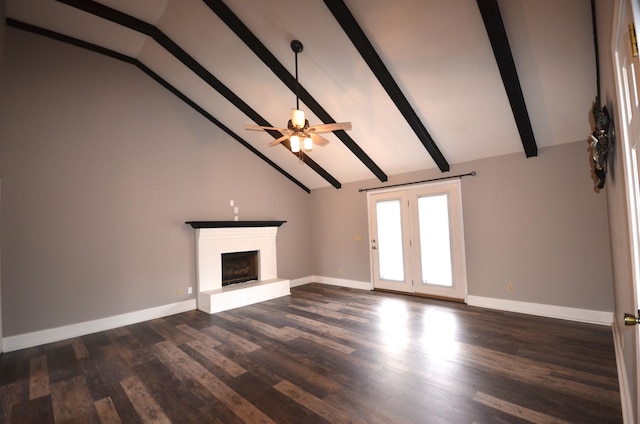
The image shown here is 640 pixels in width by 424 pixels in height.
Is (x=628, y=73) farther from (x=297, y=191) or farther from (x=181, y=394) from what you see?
(x=297, y=191)

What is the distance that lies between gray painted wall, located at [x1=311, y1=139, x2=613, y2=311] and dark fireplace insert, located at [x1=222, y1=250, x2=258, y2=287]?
3751 mm

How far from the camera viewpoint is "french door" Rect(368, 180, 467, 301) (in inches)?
186

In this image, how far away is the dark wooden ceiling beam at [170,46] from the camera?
3.34 metres

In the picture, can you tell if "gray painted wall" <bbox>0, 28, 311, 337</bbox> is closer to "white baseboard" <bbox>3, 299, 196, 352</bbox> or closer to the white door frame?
"white baseboard" <bbox>3, 299, 196, 352</bbox>

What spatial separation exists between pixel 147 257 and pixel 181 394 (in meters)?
2.68

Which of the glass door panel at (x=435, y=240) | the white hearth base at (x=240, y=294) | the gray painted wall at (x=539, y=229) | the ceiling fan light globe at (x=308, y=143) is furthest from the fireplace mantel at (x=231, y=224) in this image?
the gray painted wall at (x=539, y=229)

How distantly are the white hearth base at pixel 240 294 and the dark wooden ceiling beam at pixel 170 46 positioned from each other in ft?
8.76

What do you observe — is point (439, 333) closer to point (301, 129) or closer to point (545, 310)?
point (545, 310)

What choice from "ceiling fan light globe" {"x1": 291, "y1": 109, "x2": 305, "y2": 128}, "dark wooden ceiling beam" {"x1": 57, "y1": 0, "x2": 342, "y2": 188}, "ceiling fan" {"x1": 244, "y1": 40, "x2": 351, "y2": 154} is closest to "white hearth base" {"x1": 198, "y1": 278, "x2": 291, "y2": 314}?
"dark wooden ceiling beam" {"x1": 57, "y1": 0, "x2": 342, "y2": 188}

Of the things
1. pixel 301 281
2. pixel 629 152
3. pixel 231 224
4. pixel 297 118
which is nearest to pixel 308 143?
pixel 297 118

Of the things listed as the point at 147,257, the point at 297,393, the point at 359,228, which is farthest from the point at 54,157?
the point at 359,228

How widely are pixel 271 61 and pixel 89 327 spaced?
14.3 ft

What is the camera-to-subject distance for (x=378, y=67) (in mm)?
3279

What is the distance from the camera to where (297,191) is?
6.83 metres
